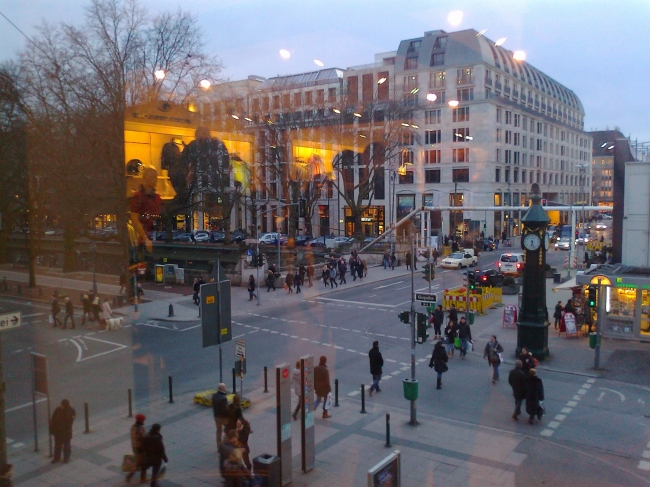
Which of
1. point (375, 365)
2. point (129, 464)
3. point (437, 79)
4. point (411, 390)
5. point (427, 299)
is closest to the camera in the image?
point (129, 464)

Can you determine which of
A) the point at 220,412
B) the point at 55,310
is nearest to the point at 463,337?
the point at 220,412

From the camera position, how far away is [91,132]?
861 centimetres

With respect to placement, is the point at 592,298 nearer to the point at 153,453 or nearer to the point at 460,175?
the point at 460,175

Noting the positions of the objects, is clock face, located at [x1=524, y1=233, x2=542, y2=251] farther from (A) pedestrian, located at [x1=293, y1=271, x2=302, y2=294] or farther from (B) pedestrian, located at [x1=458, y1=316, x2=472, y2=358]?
(A) pedestrian, located at [x1=293, y1=271, x2=302, y2=294]

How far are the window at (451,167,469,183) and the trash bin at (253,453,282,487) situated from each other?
1307cm

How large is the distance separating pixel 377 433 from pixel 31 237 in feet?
35.6

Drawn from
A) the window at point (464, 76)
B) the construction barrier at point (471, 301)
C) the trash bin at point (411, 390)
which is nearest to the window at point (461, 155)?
the window at point (464, 76)

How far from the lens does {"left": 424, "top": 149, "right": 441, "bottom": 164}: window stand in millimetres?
15812

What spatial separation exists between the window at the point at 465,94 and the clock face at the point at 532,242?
4.09 metres

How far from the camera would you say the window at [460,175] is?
1811 centimetres

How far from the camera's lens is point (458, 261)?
34438 millimetres

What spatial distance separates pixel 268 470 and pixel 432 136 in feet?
34.5

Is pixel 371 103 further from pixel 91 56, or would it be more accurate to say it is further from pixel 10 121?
pixel 10 121

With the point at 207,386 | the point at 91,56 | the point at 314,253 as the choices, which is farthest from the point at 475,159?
the point at 314,253
